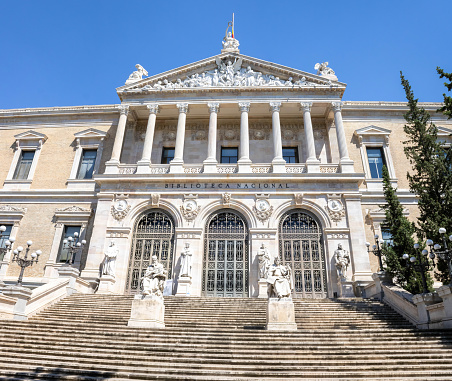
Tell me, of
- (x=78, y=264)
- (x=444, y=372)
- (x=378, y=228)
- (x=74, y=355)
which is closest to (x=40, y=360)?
(x=74, y=355)

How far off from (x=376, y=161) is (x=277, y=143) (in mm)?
6487

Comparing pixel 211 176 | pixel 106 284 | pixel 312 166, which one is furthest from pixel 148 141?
pixel 312 166

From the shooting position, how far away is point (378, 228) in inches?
768

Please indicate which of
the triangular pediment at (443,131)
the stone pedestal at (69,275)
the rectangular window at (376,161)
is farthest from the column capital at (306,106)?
the stone pedestal at (69,275)

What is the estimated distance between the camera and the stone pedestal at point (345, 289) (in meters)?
16.3

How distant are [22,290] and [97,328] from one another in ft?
12.9

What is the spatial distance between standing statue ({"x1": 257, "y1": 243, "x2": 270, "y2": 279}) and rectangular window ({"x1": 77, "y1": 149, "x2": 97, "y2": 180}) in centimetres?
1179

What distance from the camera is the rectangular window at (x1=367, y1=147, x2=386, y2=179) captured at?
70.1 feet

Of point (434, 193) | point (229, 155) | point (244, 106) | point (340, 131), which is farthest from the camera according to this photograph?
point (229, 155)

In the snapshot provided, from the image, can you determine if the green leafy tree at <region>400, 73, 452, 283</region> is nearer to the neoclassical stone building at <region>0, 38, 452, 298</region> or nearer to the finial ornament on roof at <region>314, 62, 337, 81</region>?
the neoclassical stone building at <region>0, 38, 452, 298</region>

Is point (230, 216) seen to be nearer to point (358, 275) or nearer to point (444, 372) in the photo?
point (358, 275)

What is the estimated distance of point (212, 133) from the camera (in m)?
20.8

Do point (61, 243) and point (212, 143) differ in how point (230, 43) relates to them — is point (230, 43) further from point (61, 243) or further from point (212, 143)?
point (61, 243)

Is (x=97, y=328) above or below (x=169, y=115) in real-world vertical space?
below
